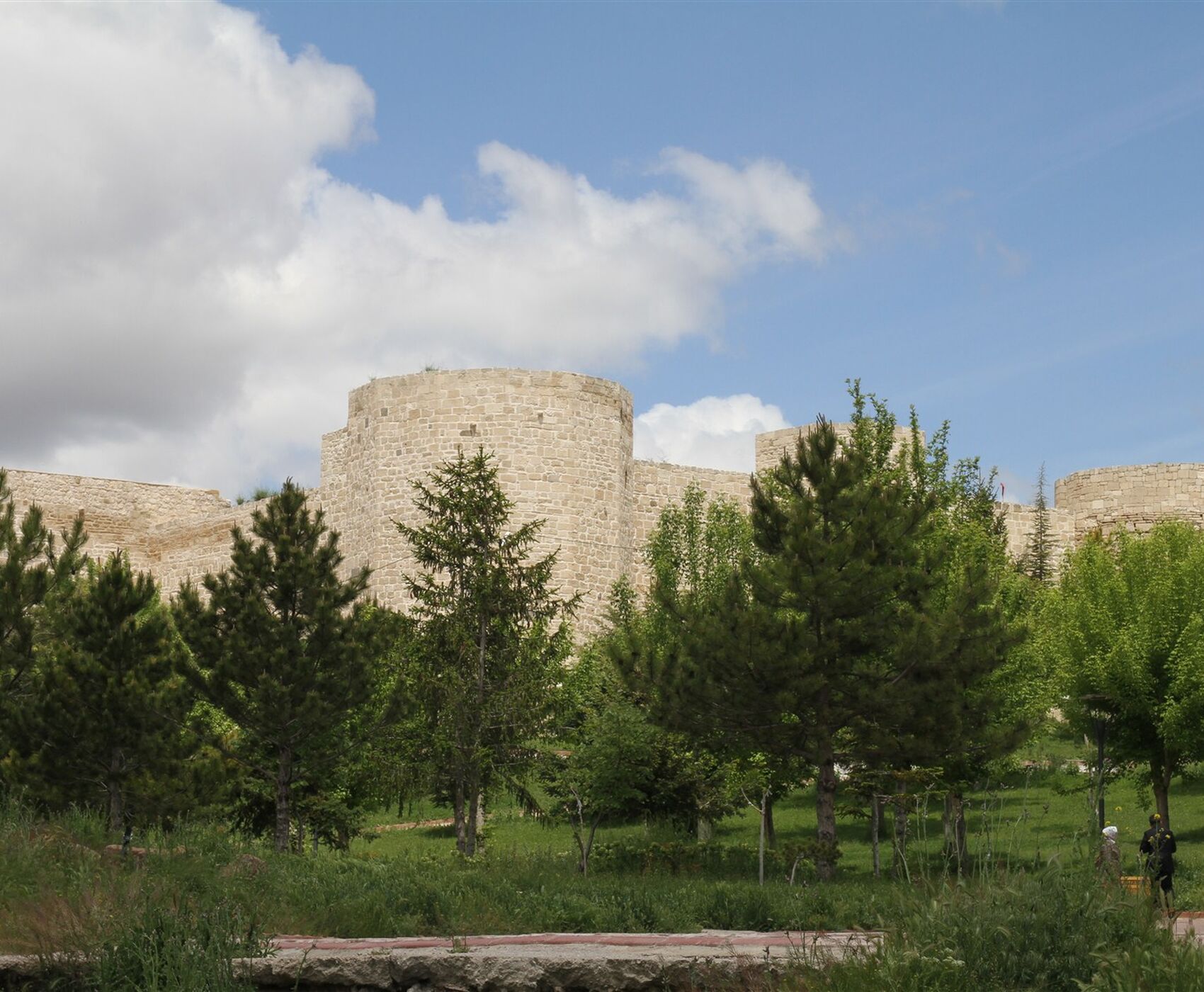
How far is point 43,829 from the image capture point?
45.7ft

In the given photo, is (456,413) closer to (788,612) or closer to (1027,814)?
(788,612)

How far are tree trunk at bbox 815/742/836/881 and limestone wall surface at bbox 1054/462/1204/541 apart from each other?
26.1 meters

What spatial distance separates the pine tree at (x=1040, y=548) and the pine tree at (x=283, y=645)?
82.4 ft

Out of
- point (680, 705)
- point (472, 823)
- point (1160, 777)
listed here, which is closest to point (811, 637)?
point (680, 705)

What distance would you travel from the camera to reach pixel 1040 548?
134 feet

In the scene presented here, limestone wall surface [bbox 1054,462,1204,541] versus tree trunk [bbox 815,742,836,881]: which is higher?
limestone wall surface [bbox 1054,462,1204,541]

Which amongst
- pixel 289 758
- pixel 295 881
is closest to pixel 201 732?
pixel 289 758

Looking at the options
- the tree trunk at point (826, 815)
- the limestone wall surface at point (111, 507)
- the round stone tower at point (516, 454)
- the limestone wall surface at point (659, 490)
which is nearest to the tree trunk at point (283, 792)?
the tree trunk at point (826, 815)

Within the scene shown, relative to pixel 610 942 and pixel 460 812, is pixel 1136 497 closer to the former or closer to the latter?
pixel 460 812

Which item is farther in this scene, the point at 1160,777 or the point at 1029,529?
the point at 1029,529

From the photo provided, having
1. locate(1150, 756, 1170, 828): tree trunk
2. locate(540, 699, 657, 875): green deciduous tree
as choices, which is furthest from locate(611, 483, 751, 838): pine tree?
locate(1150, 756, 1170, 828): tree trunk

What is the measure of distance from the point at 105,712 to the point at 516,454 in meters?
16.2

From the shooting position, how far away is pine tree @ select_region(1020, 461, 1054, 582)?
3975 centimetres

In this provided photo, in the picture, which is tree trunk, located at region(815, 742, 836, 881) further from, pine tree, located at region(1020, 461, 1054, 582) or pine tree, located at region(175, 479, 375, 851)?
pine tree, located at region(1020, 461, 1054, 582)
